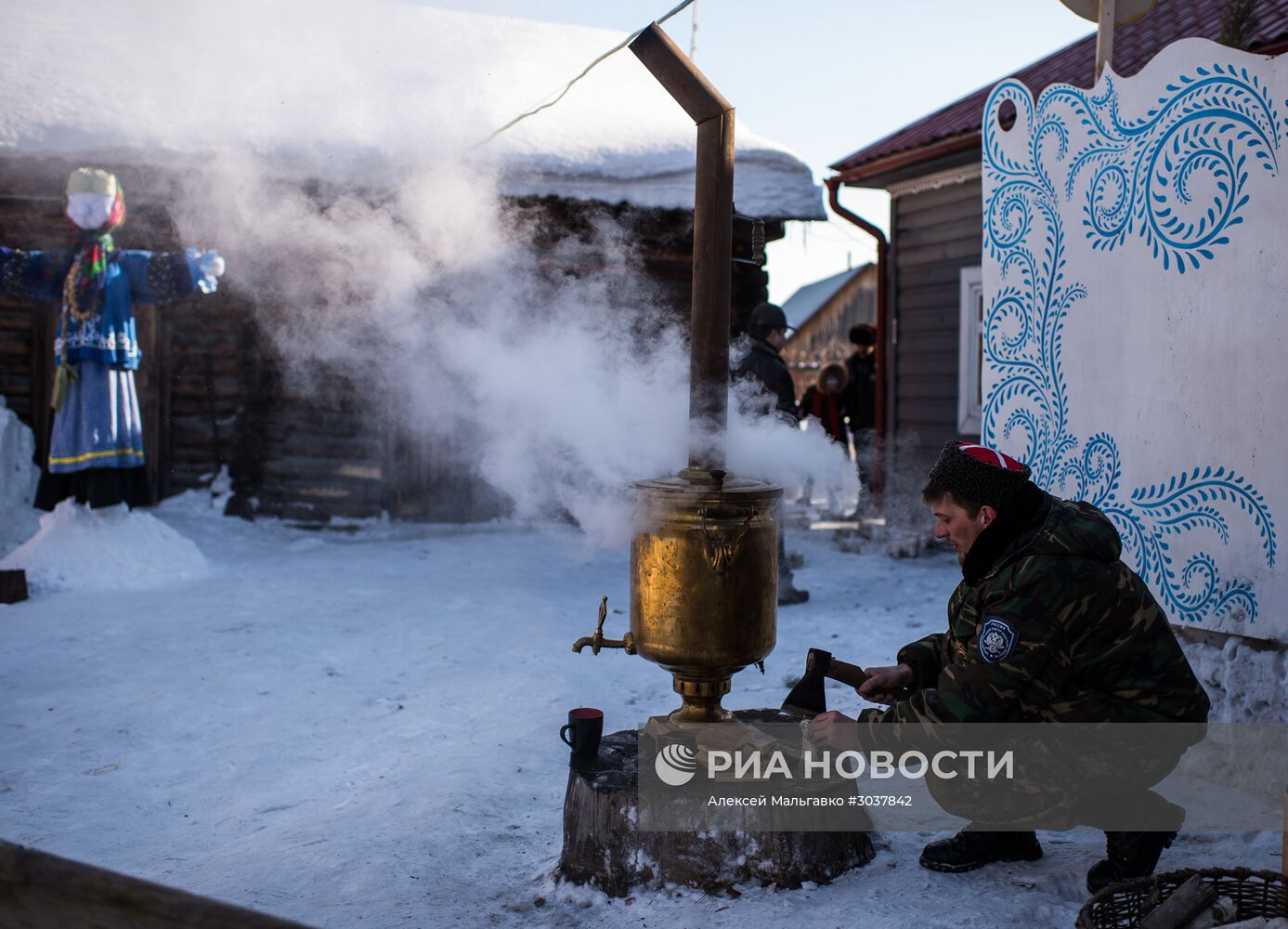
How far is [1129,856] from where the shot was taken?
279 centimetres

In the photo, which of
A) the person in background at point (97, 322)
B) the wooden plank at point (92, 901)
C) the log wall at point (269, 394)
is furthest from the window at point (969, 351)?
the wooden plank at point (92, 901)

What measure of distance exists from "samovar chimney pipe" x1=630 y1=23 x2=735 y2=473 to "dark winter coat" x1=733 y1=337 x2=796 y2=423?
2.95m

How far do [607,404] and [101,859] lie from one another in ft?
8.55

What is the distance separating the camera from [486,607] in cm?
642

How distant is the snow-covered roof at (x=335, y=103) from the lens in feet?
27.1

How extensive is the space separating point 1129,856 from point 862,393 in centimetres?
878

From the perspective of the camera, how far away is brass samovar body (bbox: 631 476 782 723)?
2.96 meters

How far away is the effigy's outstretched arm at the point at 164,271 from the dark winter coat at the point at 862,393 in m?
6.67

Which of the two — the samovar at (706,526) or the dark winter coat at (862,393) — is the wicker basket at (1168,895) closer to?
the samovar at (706,526)

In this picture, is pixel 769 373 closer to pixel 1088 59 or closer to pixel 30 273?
pixel 30 273

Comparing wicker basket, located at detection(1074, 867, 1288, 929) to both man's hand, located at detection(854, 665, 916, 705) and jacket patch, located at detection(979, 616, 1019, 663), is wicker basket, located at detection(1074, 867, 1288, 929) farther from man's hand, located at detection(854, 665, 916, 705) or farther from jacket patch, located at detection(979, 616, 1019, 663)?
man's hand, located at detection(854, 665, 916, 705)

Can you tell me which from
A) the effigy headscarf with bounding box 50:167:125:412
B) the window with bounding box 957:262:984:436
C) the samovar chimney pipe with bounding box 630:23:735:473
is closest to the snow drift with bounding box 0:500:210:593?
the effigy headscarf with bounding box 50:167:125:412

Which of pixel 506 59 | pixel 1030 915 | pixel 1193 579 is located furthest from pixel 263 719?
pixel 506 59

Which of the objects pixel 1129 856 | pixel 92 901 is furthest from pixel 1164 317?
pixel 92 901
